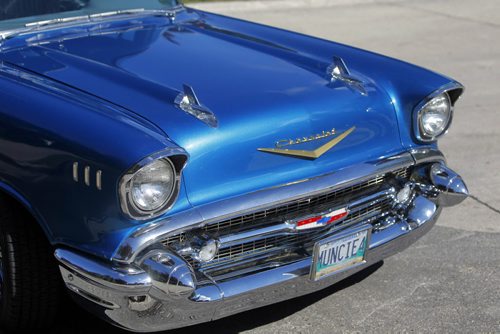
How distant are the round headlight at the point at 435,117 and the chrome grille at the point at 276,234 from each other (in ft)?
1.25

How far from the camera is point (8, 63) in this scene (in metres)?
3.67

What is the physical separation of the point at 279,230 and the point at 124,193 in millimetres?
660

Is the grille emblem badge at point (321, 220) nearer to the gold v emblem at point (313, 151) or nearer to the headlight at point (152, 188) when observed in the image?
the gold v emblem at point (313, 151)

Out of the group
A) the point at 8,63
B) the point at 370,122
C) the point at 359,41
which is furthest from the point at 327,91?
the point at 359,41

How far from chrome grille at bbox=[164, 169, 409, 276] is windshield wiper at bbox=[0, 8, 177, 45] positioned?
150 centimetres

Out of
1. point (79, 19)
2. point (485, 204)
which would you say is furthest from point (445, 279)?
point (79, 19)

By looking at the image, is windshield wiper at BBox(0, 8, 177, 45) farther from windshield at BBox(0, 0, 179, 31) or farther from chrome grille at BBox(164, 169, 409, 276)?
chrome grille at BBox(164, 169, 409, 276)

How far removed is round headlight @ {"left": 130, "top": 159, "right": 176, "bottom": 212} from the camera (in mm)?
2916

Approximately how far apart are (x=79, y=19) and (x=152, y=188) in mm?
1565

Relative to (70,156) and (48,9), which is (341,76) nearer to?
(70,156)

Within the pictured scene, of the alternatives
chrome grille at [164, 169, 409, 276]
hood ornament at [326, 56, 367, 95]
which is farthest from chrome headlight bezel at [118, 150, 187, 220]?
hood ornament at [326, 56, 367, 95]

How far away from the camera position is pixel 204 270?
312 centimetres

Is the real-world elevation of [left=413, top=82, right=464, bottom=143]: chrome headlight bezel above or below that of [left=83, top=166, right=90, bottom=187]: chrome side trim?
above

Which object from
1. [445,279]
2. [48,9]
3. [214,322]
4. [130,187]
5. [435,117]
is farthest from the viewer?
[48,9]
